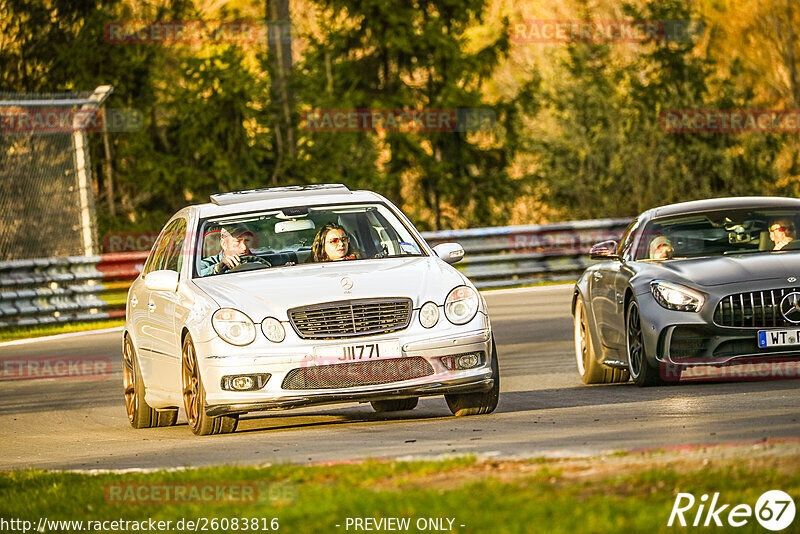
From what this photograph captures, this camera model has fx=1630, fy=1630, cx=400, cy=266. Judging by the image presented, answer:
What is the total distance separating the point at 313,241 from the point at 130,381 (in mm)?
1976

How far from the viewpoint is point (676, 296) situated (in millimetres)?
11727

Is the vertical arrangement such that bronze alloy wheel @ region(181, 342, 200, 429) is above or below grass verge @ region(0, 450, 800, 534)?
below

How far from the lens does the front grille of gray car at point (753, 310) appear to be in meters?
11.5

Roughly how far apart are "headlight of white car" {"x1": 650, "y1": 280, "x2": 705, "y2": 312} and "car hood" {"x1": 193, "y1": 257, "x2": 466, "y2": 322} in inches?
68.7

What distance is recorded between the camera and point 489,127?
37.2 metres

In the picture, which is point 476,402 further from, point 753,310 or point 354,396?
point 753,310

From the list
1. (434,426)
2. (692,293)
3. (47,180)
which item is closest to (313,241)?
(434,426)

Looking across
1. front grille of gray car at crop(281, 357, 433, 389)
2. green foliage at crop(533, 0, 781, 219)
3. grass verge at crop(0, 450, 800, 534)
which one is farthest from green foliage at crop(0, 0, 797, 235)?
grass verge at crop(0, 450, 800, 534)

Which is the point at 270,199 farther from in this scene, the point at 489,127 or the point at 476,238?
the point at 489,127

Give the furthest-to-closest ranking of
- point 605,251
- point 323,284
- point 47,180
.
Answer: point 47,180 < point 605,251 < point 323,284

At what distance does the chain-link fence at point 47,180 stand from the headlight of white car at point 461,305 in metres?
13.6

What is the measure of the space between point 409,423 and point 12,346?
10.9 meters

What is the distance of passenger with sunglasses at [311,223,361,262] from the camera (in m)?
11.5

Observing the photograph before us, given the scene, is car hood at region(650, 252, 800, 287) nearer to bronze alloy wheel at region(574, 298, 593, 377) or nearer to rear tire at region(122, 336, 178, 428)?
bronze alloy wheel at region(574, 298, 593, 377)
